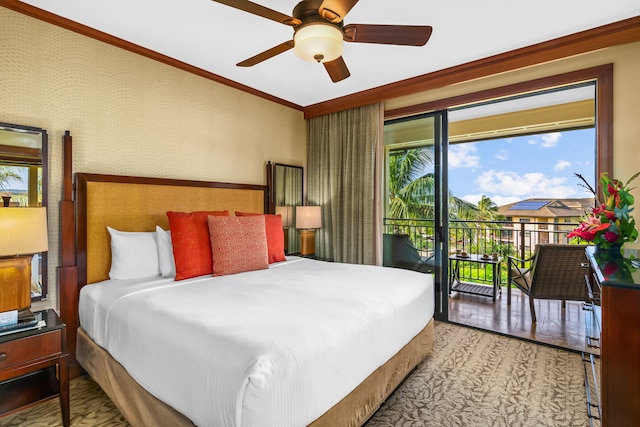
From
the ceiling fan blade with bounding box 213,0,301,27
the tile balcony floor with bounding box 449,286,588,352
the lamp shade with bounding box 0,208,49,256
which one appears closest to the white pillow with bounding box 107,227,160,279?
the lamp shade with bounding box 0,208,49,256

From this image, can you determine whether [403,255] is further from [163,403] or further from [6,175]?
[6,175]

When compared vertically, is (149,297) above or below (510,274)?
above

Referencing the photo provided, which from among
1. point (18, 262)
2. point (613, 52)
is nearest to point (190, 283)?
point (18, 262)

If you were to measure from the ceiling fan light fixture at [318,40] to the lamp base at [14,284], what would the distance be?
2.05 meters

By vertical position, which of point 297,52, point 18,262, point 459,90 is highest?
point 459,90

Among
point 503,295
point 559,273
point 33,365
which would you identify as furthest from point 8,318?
point 503,295

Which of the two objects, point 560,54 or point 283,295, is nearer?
point 283,295

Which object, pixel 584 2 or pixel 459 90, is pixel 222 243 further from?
pixel 584 2

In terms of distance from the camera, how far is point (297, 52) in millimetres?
2033

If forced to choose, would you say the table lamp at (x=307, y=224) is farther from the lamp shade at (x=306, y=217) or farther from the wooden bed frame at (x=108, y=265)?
the wooden bed frame at (x=108, y=265)

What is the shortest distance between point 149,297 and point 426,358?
86.5 inches

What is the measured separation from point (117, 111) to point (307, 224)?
2334mm

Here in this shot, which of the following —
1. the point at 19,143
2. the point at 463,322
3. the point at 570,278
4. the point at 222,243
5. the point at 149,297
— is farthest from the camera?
the point at 463,322

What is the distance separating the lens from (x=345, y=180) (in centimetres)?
429
